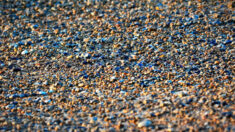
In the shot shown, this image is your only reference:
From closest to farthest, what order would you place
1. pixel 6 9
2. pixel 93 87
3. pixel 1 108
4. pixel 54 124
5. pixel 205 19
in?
pixel 54 124
pixel 1 108
pixel 93 87
pixel 205 19
pixel 6 9

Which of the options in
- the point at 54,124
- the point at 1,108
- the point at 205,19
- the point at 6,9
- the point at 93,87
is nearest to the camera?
the point at 54,124

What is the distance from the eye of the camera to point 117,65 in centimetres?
Result: 425

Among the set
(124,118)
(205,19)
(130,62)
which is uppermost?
(205,19)

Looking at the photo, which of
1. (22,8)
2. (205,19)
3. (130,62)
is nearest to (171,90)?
(130,62)

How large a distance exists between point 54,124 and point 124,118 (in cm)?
77

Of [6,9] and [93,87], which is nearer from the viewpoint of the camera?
[93,87]

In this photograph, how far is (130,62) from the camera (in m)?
4.29

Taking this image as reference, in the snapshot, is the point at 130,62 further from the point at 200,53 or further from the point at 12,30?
the point at 12,30

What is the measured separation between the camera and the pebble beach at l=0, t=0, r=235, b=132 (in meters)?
3.24

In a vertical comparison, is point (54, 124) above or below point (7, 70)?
below

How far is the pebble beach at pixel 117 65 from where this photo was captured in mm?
3240

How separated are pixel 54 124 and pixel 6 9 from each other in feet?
11.2

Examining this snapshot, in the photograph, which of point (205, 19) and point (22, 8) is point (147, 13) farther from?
point (22, 8)

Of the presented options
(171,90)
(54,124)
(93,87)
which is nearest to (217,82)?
(171,90)
